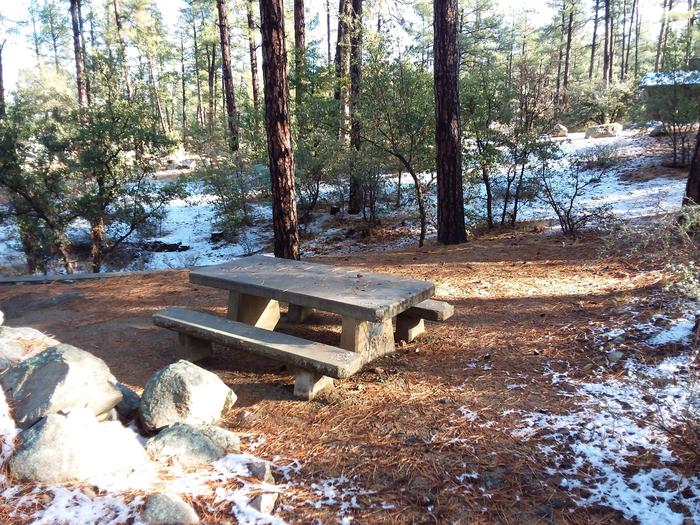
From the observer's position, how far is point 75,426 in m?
2.35

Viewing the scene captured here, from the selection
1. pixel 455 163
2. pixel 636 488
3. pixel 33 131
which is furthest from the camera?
pixel 33 131

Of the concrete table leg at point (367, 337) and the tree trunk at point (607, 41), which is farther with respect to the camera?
the tree trunk at point (607, 41)

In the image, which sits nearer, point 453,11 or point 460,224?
point 453,11

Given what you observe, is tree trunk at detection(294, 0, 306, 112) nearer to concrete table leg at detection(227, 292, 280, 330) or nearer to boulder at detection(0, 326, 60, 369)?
concrete table leg at detection(227, 292, 280, 330)

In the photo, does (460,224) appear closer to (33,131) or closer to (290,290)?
(290,290)

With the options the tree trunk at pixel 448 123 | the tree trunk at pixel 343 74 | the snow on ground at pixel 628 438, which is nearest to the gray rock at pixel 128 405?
the snow on ground at pixel 628 438

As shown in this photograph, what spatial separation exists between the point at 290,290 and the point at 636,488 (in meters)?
2.43

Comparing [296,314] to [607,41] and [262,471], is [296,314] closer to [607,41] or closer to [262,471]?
[262,471]

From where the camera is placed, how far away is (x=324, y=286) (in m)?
3.76

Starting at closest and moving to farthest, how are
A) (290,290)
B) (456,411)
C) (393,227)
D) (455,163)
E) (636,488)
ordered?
(636,488) → (456,411) → (290,290) → (455,163) → (393,227)

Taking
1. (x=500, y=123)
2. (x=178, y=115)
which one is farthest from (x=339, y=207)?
(x=178, y=115)

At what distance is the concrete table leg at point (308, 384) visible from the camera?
329 cm

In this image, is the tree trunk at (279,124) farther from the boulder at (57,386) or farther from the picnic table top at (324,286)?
the boulder at (57,386)

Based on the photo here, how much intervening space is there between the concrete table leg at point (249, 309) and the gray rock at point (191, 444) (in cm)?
168
